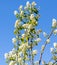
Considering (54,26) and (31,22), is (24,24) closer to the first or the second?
(31,22)

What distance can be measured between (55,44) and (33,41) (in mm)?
1164

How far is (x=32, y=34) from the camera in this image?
1752cm

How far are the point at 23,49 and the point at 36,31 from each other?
1.26 meters

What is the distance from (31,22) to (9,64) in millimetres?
2531

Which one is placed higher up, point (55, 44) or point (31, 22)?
point (31, 22)

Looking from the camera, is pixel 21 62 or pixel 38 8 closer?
pixel 21 62

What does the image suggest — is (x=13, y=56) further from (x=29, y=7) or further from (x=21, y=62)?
(x=29, y=7)

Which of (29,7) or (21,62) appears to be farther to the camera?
(29,7)

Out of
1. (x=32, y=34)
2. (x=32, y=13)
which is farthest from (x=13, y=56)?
(x=32, y=13)

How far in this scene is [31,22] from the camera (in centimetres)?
1770

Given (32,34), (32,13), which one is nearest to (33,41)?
(32,34)

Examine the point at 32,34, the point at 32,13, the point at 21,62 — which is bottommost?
the point at 21,62

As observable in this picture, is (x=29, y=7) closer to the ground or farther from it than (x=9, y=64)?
farther from it

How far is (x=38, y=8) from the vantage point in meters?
18.2
